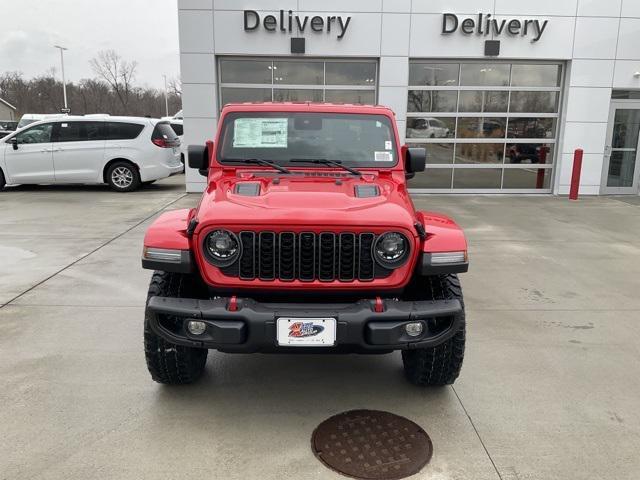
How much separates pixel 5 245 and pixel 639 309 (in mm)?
7635

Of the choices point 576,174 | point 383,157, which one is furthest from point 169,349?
point 576,174

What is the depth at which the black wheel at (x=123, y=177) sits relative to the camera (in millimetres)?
12594

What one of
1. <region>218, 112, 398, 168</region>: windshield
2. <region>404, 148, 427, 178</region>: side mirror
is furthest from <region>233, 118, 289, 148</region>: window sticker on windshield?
<region>404, 148, 427, 178</region>: side mirror

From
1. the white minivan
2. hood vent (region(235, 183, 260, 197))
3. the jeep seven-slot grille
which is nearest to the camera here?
the jeep seven-slot grille

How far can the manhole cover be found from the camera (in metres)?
2.76

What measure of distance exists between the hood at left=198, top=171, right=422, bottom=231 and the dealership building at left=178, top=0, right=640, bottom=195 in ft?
29.6

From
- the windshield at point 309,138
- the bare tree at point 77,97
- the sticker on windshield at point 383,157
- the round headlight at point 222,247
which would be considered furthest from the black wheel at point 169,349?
the bare tree at point 77,97

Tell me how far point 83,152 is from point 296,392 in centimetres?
1074

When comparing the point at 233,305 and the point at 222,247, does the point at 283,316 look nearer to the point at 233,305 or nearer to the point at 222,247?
the point at 233,305

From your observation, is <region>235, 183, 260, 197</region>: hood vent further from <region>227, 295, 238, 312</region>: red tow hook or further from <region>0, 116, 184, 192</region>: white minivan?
<region>0, 116, 184, 192</region>: white minivan

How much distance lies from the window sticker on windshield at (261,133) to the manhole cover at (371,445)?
2049 mm

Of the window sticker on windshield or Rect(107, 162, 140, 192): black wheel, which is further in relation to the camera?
Rect(107, 162, 140, 192): black wheel

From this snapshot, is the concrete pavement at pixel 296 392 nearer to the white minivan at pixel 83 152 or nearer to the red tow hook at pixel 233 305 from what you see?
the red tow hook at pixel 233 305

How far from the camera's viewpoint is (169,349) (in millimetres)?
3303
